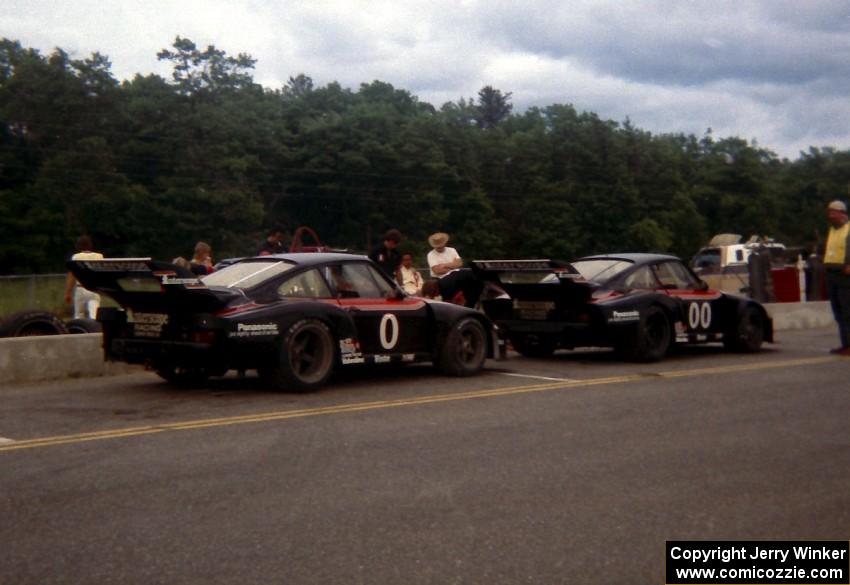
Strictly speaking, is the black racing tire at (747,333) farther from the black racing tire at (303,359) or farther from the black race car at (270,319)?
the black racing tire at (303,359)

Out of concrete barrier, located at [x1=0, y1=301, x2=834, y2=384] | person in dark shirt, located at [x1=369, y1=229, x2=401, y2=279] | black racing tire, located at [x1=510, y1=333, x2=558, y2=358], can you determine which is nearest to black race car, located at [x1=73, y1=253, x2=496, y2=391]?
concrete barrier, located at [x1=0, y1=301, x2=834, y2=384]

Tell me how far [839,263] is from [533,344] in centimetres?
430

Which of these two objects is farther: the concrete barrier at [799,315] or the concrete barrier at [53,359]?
the concrete barrier at [799,315]

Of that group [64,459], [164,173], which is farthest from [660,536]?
[164,173]

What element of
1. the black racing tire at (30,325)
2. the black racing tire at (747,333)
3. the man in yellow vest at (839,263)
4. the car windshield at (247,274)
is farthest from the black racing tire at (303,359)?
the man in yellow vest at (839,263)

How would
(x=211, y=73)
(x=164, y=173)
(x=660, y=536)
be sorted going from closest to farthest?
(x=660, y=536) → (x=164, y=173) → (x=211, y=73)

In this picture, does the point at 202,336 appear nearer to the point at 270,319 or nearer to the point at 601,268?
the point at 270,319

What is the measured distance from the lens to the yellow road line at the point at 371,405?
830 centimetres

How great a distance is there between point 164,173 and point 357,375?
51.1 metres

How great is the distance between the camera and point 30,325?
13.7m

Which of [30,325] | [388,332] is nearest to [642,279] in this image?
[388,332]

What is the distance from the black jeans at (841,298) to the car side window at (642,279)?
2.46 meters

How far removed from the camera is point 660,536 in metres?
5.92

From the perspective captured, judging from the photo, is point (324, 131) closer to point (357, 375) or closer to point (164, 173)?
point (164, 173)
